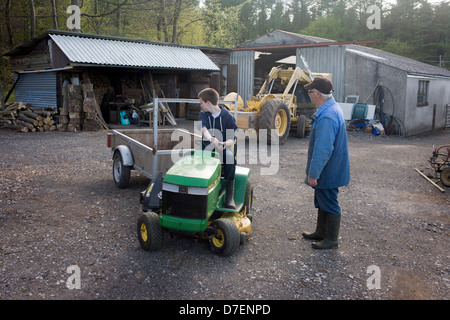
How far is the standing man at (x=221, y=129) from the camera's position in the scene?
4.56m

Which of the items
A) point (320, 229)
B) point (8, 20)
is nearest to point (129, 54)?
point (8, 20)

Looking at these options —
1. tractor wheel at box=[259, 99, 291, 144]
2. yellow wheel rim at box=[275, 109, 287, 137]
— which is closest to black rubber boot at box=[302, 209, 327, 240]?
tractor wheel at box=[259, 99, 291, 144]

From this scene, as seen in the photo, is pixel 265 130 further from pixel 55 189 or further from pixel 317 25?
pixel 317 25

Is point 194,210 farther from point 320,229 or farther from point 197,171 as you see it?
point 320,229

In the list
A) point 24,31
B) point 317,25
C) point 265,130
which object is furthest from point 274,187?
point 317,25

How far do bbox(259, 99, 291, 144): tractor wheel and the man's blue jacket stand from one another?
728 centimetres

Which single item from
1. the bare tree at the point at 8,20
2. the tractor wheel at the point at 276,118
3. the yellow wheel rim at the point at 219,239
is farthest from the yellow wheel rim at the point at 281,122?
the bare tree at the point at 8,20

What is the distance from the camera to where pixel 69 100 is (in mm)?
14344

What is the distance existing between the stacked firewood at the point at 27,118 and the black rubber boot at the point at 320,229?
12.3 meters

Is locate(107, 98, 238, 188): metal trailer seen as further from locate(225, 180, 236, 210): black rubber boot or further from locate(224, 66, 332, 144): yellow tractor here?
locate(224, 66, 332, 144): yellow tractor

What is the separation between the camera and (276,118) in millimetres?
12352

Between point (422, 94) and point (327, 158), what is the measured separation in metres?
14.9

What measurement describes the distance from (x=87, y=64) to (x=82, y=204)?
9.55 metres

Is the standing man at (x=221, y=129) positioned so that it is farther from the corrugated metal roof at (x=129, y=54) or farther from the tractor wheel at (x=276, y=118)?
the corrugated metal roof at (x=129, y=54)
